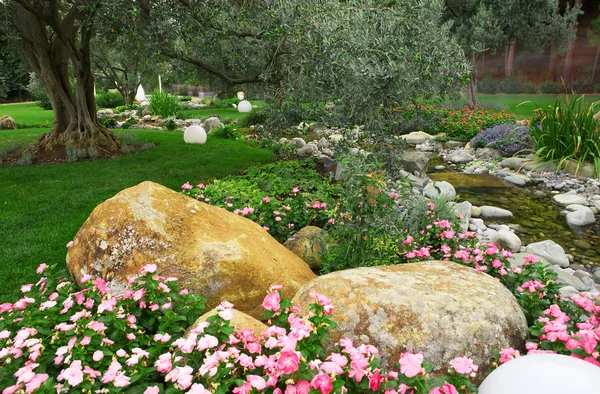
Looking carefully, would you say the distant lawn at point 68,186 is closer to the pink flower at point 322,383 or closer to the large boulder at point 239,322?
the large boulder at point 239,322

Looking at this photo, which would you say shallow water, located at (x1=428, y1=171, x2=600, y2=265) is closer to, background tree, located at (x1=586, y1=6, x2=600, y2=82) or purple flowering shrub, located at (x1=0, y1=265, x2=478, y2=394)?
purple flowering shrub, located at (x1=0, y1=265, x2=478, y2=394)

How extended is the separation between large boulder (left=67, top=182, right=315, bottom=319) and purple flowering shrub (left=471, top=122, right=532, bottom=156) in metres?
9.68

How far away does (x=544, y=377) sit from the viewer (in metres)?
1.69

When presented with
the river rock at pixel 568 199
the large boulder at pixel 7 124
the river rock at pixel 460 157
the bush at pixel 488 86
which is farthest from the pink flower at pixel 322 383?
the bush at pixel 488 86

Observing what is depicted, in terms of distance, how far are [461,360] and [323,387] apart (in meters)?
0.69

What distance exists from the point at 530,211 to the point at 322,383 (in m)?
7.28

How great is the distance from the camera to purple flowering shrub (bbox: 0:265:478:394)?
1.72 m

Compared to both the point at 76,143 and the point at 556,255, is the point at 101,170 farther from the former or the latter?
the point at 556,255

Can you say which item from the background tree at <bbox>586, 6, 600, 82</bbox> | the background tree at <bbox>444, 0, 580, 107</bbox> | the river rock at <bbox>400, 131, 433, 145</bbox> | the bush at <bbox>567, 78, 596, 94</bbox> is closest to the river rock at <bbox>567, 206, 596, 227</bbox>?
the river rock at <bbox>400, 131, 433, 145</bbox>

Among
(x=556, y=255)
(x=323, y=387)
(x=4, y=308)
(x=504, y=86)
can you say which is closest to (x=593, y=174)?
(x=556, y=255)

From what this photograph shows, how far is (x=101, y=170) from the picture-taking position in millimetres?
9289

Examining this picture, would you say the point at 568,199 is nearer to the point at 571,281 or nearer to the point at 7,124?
the point at 571,281

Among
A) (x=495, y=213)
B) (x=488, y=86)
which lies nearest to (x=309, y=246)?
(x=495, y=213)

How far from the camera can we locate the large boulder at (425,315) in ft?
8.00
